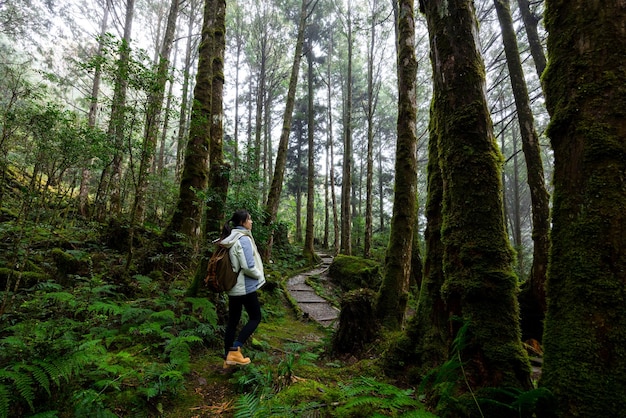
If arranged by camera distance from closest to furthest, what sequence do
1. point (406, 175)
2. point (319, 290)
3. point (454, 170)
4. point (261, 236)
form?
point (454, 170)
point (406, 175)
point (261, 236)
point (319, 290)

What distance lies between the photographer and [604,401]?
1.33 m

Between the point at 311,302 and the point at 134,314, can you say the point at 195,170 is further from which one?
the point at 311,302

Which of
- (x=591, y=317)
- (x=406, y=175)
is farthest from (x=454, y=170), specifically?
(x=406, y=175)

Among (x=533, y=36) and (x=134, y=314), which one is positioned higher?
(x=533, y=36)

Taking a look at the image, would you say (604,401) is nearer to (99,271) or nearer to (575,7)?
(575,7)

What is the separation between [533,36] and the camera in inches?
294

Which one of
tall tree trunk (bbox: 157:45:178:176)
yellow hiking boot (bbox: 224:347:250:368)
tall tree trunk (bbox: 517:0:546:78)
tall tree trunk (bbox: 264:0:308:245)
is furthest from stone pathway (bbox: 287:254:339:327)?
tall tree trunk (bbox: 517:0:546:78)

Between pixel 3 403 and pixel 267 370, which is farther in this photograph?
pixel 267 370

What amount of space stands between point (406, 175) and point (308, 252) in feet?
35.7

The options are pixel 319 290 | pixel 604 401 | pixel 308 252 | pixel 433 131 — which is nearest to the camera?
pixel 604 401

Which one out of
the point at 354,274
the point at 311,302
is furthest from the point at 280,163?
the point at 311,302

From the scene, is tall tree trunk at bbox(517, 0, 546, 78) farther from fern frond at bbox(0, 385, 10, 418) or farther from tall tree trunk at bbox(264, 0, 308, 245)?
fern frond at bbox(0, 385, 10, 418)

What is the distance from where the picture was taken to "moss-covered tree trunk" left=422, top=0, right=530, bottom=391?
75.5 inches

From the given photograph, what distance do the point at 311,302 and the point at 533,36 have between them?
→ 9466 millimetres
